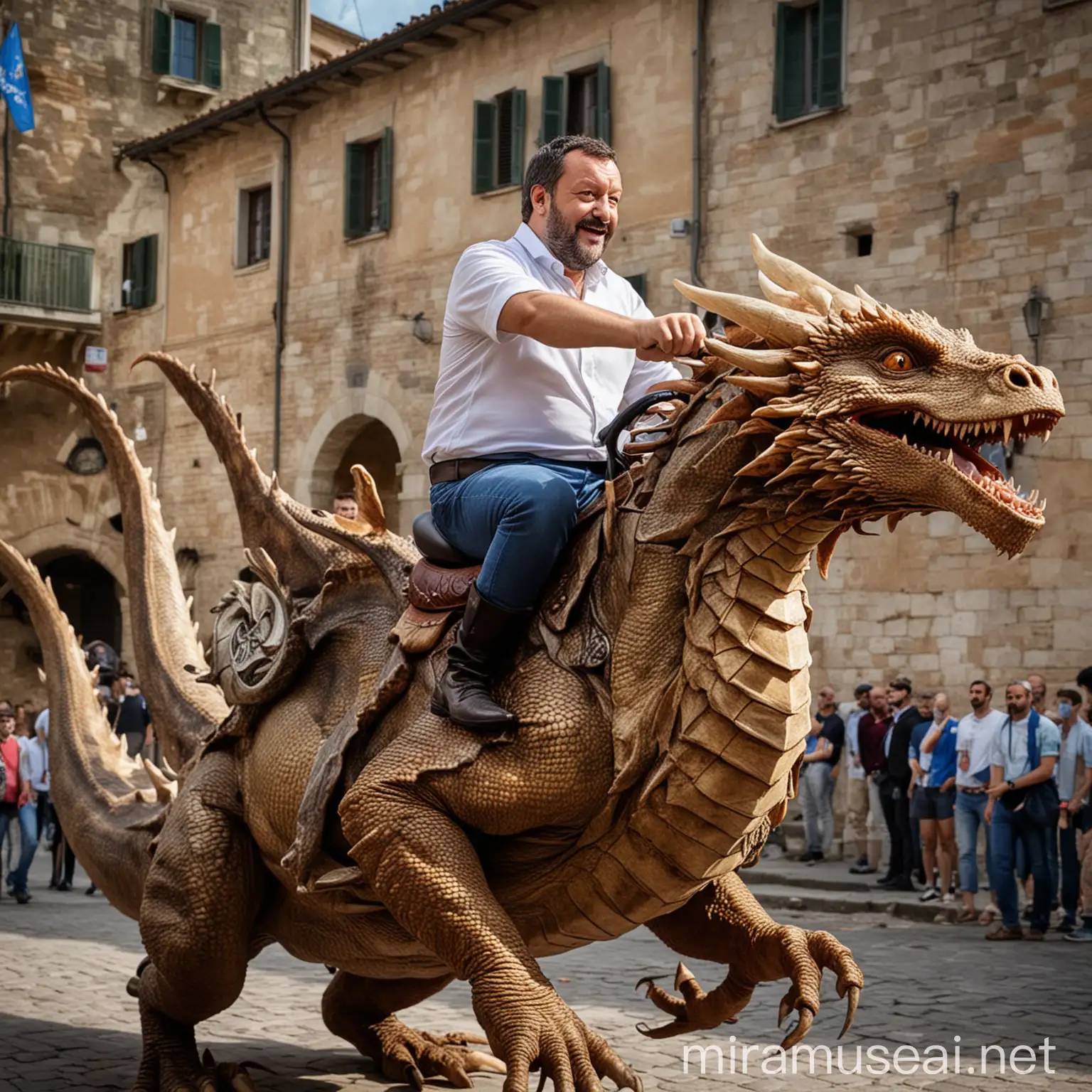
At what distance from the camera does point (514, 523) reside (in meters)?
4.12

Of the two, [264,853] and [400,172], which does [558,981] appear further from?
[400,172]

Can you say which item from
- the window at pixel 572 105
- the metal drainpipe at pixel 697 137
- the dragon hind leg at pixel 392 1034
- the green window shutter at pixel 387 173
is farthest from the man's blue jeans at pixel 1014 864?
the green window shutter at pixel 387 173

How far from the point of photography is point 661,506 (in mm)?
4023

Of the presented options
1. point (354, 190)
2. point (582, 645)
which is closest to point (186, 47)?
point (354, 190)

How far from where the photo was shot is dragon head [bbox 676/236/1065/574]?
3695 mm

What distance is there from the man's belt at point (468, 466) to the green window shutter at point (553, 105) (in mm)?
17410

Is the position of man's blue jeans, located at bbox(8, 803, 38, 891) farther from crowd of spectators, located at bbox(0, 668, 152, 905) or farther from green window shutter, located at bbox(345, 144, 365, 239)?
green window shutter, located at bbox(345, 144, 365, 239)

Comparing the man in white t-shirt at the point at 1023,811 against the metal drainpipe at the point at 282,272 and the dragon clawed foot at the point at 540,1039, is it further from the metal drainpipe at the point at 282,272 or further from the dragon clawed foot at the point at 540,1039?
the metal drainpipe at the point at 282,272

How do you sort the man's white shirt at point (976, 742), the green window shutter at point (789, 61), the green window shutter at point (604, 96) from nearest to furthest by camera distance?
the man's white shirt at point (976, 742), the green window shutter at point (789, 61), the green window shutter at point (604, 96)

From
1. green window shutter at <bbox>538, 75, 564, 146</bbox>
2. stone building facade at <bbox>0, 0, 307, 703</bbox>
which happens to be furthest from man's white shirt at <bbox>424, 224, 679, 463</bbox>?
stone building facade at <bbox>0, 0, 307, 703</bbox>

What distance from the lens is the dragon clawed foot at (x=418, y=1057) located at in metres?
5.99

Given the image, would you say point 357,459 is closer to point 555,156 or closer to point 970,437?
point 555,156

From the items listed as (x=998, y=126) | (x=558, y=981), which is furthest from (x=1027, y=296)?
(x=558, y=981)

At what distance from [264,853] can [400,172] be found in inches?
795
